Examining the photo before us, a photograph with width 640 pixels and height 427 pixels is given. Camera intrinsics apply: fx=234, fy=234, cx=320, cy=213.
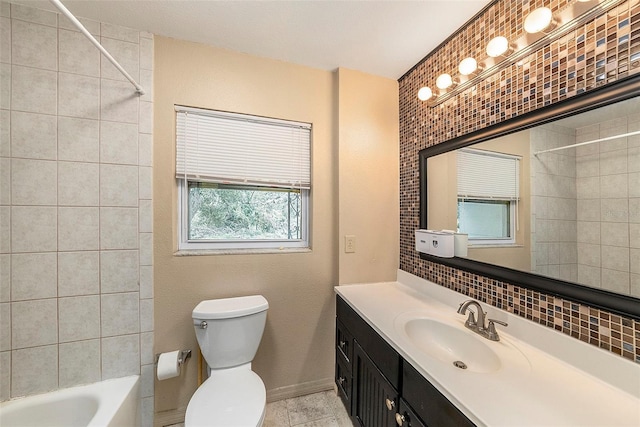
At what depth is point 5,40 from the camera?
116cm

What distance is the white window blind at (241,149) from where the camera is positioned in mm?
1471

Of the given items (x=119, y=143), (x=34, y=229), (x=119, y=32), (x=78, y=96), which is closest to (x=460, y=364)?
(x=119, y=143)

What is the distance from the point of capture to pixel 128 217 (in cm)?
134

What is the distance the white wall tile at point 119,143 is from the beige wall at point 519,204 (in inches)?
70.0

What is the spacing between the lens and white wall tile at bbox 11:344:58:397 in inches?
47.1

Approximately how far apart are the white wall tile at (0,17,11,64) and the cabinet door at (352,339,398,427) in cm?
232

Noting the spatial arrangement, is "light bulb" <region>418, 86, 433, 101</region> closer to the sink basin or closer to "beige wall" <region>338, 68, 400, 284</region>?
"beige wall" <region>338, 68, 400, 284</region>

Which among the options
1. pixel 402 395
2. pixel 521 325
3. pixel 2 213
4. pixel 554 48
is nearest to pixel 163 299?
pixel 2 213

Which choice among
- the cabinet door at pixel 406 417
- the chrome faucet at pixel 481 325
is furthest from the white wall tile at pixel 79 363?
the chrome faucet at pixel 481 325

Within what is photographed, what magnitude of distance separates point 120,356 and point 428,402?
1.61 metres

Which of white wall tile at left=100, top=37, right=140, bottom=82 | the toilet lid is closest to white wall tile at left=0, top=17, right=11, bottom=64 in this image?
white wall tile at left=100, top=37, right=140, bottom=82

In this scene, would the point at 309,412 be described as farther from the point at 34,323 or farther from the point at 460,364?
the point at 34,323

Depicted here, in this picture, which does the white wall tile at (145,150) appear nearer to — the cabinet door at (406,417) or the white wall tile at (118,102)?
the white wall tile at (118,102)

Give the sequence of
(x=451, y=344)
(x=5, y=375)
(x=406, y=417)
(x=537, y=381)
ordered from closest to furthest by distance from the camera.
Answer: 1. (x=537, y=381)
2. (x=406, y=417)
3. (x=451, y=344)
4. (x=5, y=375)
